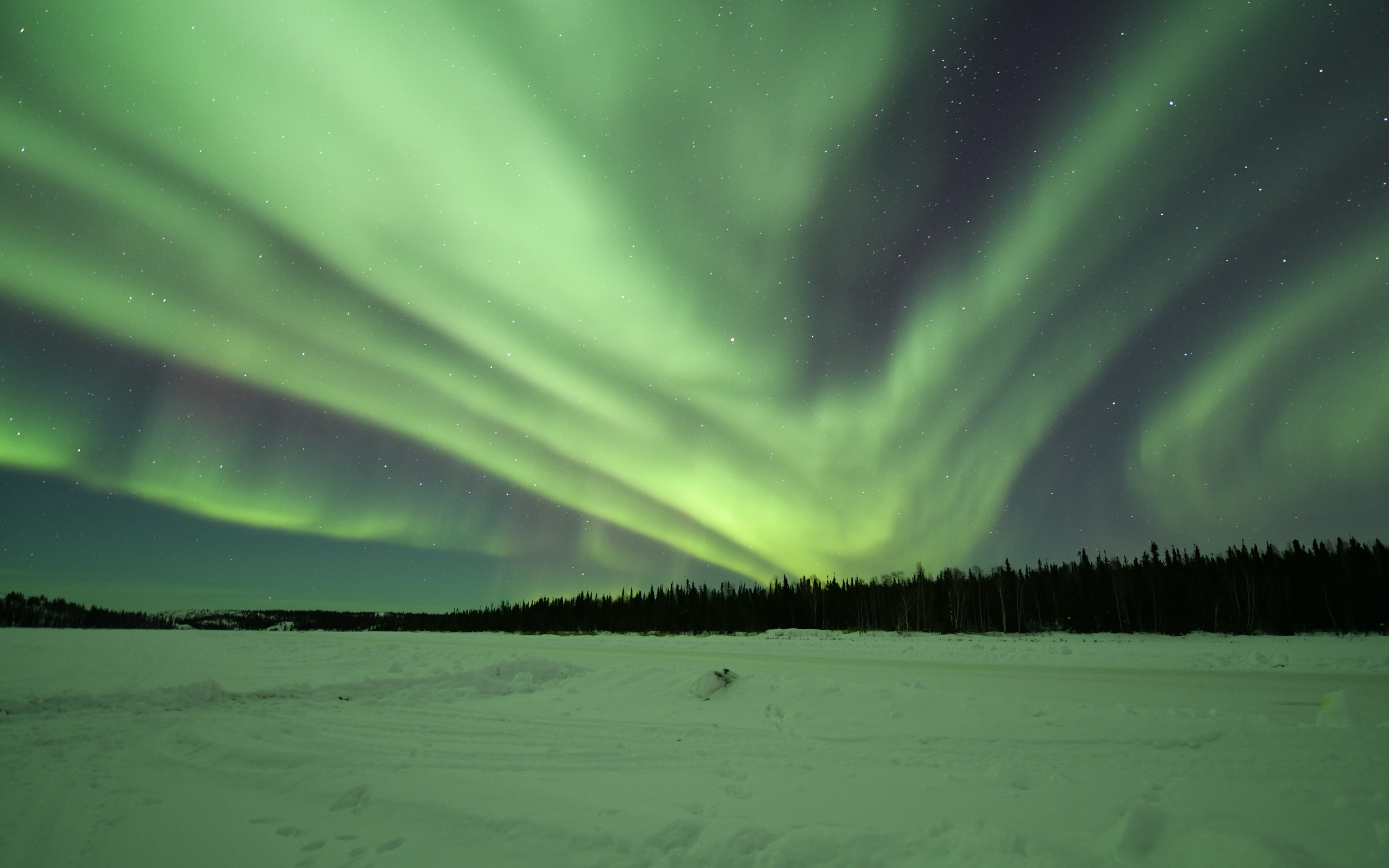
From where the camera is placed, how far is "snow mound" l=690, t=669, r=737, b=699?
13.4 metres

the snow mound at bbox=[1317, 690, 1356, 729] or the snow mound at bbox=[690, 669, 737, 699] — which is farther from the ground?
the snow mound at bbox=[1317, 690, 1356, 729]

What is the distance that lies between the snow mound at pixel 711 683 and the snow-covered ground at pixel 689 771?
8 cm

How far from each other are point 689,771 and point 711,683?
6.10 m

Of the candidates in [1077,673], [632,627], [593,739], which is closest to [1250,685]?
[1077,673]

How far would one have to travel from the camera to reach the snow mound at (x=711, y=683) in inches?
529

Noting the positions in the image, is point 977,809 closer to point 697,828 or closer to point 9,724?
point 697,828

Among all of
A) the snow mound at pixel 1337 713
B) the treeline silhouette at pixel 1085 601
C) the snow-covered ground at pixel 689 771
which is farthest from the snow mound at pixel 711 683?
the treeline silhouette at pixel 1085 601

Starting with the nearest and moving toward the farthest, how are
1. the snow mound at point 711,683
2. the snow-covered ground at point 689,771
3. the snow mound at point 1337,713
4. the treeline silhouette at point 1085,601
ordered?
the snow-covered ground at point 689,771 → the snow mound at point 1337,713 → the snow mound at point 711,683 → the treeline silhouette at point 1085,601

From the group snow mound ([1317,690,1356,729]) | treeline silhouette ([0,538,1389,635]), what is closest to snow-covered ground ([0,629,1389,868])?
snow mound ([1317,690,1356,729])

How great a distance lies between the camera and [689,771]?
305 inches

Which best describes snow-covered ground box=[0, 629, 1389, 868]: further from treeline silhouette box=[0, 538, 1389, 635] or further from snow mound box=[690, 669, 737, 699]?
treeline silhouette box=[0, 538, 1389, 635]

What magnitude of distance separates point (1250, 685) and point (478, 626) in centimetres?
16328

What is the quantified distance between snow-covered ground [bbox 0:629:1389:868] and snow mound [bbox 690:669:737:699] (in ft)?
0.25

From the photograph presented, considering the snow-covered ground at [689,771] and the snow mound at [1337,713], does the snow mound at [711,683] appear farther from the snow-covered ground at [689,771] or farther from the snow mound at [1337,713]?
the snow mound at [1337,713]
